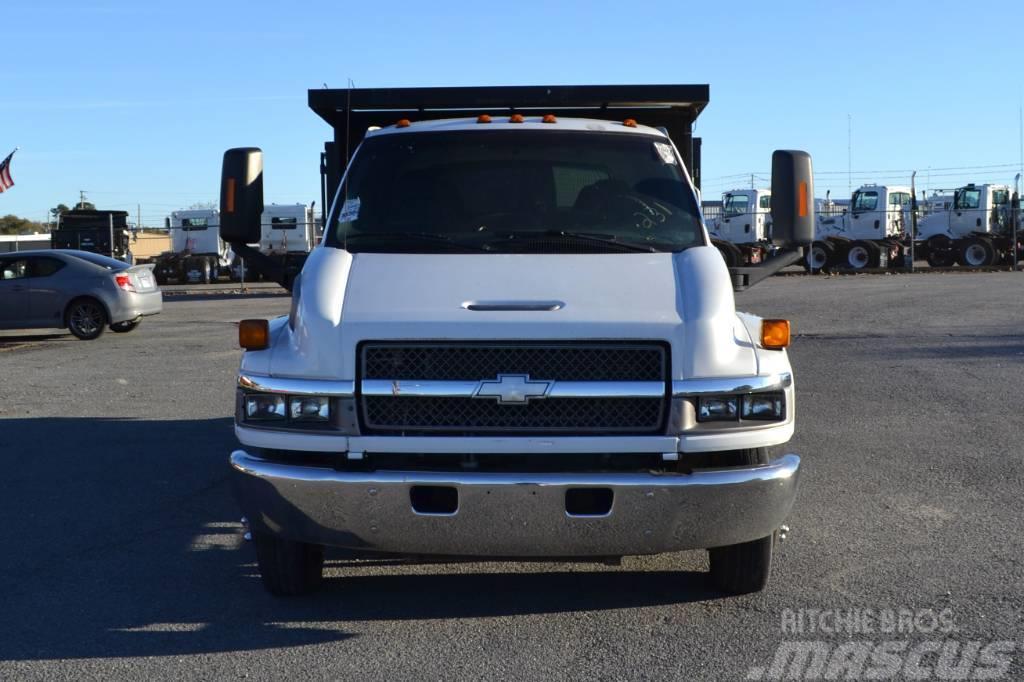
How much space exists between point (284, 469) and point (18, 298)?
51.9 feet

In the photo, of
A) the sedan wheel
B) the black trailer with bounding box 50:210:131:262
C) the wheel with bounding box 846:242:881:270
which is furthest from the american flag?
the wheel with bounding box 846:242:881:270

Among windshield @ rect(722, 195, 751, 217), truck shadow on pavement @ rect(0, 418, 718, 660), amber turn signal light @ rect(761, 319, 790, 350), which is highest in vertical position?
windshield @ rect(722, 195, 751, 217)

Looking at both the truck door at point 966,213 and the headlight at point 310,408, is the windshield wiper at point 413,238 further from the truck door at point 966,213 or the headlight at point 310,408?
the truck door at point 966,213

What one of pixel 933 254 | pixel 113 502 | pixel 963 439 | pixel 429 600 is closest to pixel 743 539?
pixel 429 600

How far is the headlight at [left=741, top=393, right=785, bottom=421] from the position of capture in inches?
189

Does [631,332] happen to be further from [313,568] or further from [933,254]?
[933,254]

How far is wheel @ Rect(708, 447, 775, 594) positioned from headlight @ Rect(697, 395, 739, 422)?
2.00 feet

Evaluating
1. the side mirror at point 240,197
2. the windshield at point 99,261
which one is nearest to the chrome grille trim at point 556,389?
the side mirror at point 240,197

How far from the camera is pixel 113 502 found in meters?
7.35

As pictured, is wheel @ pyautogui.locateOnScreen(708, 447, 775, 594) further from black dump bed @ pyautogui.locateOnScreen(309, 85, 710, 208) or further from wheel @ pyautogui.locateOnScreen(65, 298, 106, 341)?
wheel @ pyautogui.locateOnScreen(65, 298, 106, 341)

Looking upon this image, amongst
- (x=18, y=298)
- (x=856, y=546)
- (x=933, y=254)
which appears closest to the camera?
(x=856, y=546)

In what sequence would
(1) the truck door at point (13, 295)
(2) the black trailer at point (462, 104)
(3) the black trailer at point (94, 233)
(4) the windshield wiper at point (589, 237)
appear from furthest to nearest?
(3) the black trailer at point (94, 233)
(1) the truck door at point (13, 295)
(2) the black trailer at point (462, 104)
(4) the windshield wiper at point (589, 237)

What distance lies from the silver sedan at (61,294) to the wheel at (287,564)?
14771 mm

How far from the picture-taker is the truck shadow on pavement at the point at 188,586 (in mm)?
4898
